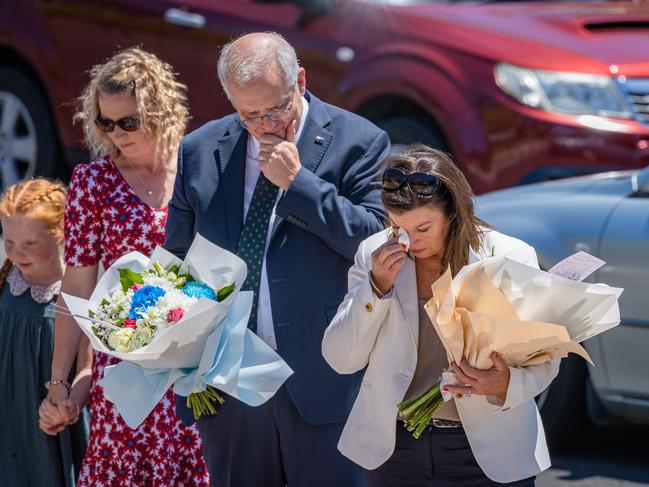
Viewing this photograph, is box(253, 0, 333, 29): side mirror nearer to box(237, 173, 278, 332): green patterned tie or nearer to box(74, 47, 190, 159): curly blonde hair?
box(74, 47, 190, 159): curly blonde hair

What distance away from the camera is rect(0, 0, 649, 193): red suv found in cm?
727

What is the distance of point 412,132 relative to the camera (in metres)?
7.77

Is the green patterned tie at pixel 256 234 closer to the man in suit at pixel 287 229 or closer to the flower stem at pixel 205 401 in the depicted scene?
the man in suit at pixel 287 229

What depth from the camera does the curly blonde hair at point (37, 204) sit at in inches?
185

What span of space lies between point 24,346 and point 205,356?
1.36 metres

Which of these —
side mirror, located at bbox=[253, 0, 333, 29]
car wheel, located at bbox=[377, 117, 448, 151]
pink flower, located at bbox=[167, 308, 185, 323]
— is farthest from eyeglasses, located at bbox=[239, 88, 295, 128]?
side mirror, located at bbox=[253, 0, 333, 29]

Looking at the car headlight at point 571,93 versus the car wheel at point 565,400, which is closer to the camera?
the car wheel at point 565,400

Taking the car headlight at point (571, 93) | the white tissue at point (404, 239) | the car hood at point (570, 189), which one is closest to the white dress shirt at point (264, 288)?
the white tissue at point (404, 239)

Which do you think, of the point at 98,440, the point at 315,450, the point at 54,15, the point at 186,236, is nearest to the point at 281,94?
the point at 186,236

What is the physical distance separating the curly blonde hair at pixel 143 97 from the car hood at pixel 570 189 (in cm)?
232

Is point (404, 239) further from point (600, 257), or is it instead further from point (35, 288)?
point (600, 257)

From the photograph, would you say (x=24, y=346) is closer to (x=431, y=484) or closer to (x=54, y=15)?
(x=431, y=484)

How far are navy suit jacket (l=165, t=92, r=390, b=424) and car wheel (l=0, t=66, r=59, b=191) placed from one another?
5544 millimetres

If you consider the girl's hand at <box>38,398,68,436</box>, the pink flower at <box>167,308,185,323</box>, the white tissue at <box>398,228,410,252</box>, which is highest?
the white tissue at <box>398,228,410,252</box>
